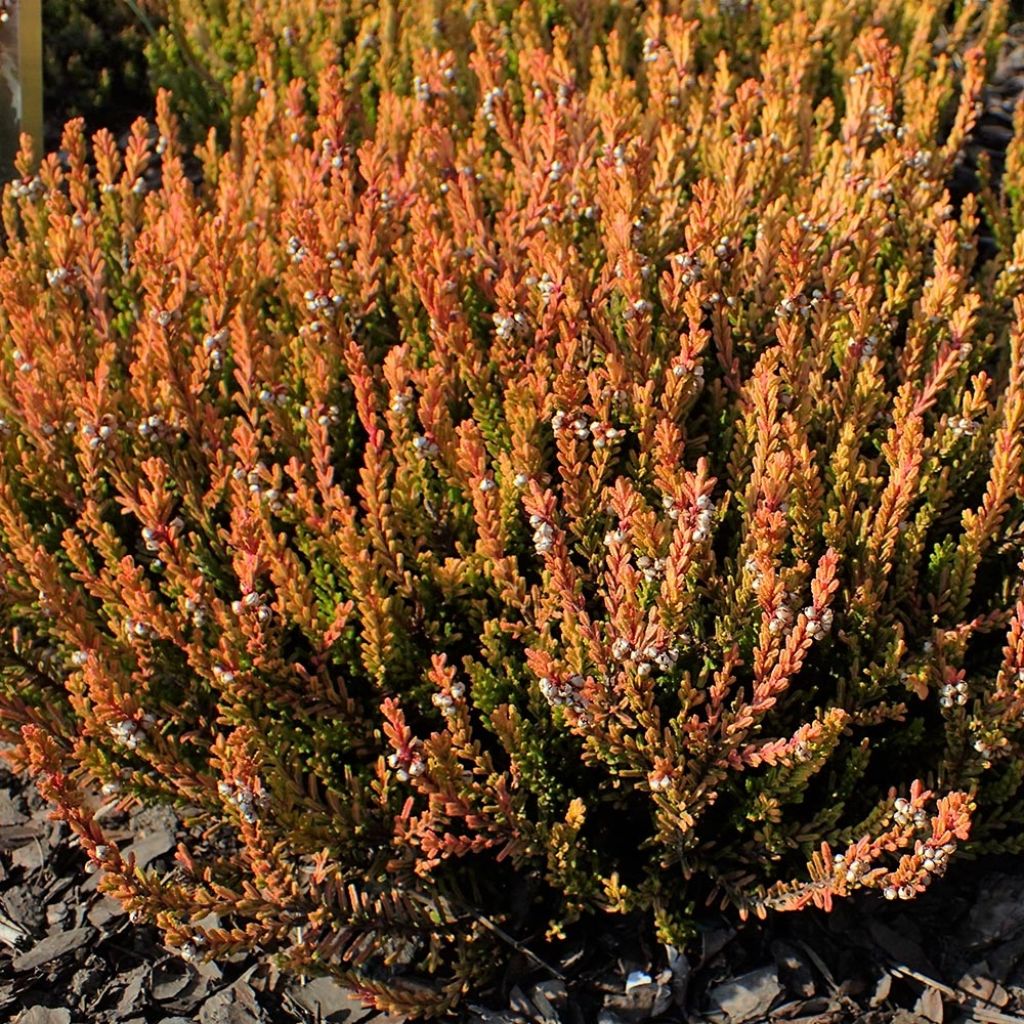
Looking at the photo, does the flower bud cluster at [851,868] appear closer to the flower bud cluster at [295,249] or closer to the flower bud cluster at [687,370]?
the flower bud cluster at [687,370]

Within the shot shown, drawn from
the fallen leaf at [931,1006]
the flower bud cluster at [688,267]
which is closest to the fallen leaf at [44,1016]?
the fallen leaf at [931,1006]

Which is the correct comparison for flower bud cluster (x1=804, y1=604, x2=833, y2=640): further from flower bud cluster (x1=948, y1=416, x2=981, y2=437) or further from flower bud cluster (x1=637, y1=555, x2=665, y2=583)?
flower bud cluster (x1=948, y1=416, x2=981, y2=437)

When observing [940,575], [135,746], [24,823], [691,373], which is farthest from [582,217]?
[24,823]

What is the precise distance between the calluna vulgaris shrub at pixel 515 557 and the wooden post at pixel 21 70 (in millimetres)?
548

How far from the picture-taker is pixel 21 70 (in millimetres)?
3385

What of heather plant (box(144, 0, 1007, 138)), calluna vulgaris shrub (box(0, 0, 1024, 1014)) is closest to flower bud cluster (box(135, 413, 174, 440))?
calluna vulgaris shrub (box(0, 0, 1024, 1014))

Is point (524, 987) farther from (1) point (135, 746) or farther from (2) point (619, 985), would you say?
(1) point (135, 746)

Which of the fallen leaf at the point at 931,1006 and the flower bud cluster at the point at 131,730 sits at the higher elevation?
the flower bud cluster at the point at 131,730

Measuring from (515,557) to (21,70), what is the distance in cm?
214

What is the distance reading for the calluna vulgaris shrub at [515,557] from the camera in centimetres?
210

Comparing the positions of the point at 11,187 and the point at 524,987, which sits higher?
the point at 11,187

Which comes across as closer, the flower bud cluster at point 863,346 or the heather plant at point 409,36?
the flower bud cluster at point 863,346

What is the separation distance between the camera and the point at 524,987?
240 centimetres

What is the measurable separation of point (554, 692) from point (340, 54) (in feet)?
9.33
